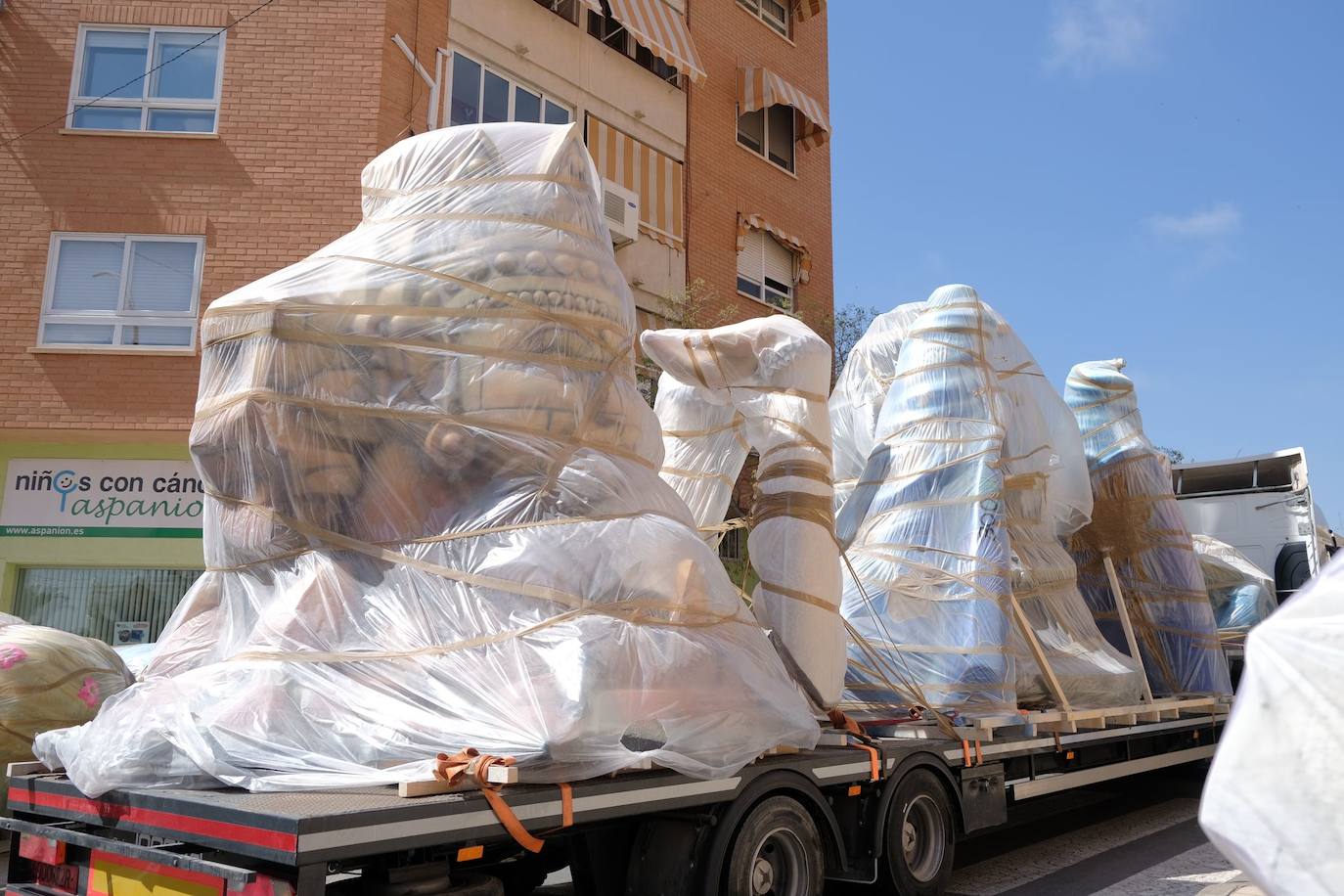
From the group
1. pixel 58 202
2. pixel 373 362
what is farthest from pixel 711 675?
pixel 58 202

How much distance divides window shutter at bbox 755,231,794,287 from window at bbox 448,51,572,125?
5430 mm

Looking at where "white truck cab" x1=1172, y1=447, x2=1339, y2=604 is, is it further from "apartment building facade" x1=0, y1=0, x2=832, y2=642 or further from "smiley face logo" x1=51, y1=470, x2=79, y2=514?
"smiley face logo" x1=51, y1=470, x2=79, y2=514

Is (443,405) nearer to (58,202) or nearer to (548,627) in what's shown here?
(548,627)

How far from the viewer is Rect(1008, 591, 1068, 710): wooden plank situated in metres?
8.09

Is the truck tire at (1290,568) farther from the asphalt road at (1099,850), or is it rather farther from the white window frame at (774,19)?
the white window frame at (774,19)

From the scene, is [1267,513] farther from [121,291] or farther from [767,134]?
[121,291]

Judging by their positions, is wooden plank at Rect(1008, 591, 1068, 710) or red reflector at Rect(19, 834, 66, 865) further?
wooden plank at Rect(1008, 591, 1068, 710)

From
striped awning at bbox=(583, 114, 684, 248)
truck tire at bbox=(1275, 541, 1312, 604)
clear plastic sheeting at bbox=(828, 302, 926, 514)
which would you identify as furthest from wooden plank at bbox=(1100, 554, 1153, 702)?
striped awning at bbox=(583, 114, 684, 248)

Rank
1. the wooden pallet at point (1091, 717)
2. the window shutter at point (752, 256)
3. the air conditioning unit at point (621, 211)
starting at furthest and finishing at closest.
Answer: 1. the window shutter at point (752, 256)
2. the air conditioning unit at point (621, 211)
3. the wooden pallet at point (1091, 717)

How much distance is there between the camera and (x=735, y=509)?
16344mm

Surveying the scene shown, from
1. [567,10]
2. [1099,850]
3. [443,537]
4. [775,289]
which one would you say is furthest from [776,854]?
[775,289]

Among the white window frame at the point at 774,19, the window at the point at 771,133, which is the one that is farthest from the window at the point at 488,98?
the white window frame at the point at 774,19

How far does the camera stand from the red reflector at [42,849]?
4.41 metres

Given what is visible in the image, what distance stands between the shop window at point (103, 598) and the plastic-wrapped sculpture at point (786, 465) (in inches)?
372
